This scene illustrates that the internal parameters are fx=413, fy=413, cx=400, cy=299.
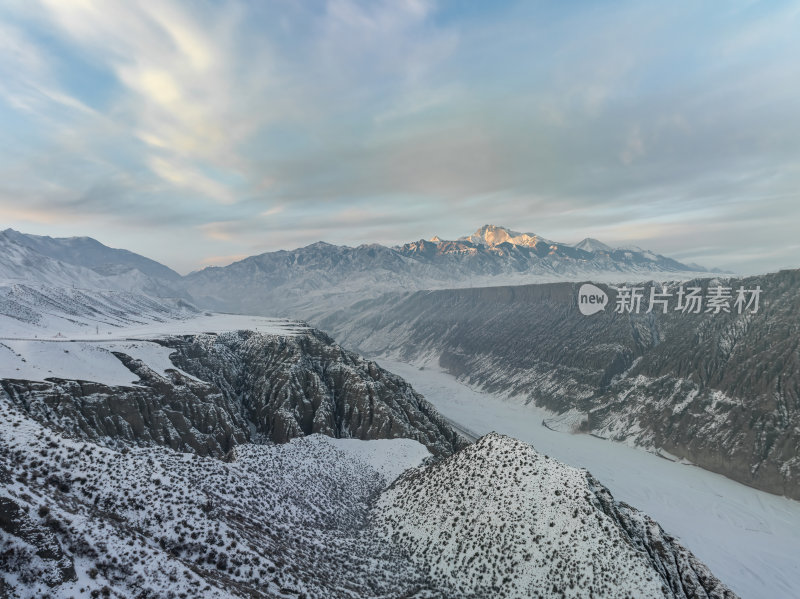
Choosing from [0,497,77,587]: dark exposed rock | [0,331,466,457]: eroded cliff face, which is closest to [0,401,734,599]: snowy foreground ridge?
[0,497,77,587]: dark exposed rock

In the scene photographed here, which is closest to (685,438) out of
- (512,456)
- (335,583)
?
(512,456)

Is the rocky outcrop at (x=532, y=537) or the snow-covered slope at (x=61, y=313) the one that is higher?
the snow-covered slope at (x=61, y=313)

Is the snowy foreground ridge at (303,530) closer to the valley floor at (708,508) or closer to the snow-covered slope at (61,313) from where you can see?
the valley floor at (708,508)

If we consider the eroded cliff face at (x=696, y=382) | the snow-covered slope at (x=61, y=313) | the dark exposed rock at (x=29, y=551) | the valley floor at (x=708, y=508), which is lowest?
→ the valley floor at (x=708, y=508)

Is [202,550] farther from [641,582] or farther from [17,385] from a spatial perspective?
[17,385]

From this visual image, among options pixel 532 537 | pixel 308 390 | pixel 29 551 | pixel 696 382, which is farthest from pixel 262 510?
pixel 696 382

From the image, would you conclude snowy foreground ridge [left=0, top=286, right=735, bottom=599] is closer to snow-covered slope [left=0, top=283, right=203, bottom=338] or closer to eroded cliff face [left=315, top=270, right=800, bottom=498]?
snow-covered slope [left=0, top=283, right=203, bottom=338]

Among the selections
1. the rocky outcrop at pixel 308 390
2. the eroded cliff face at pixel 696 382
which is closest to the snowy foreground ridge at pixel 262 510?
the rocky outcrop at pixel 308 390
